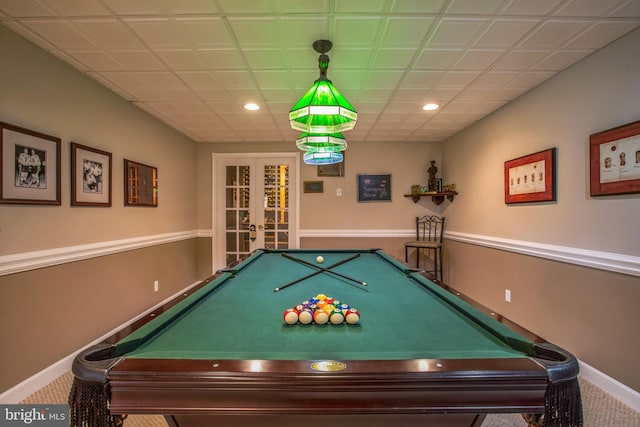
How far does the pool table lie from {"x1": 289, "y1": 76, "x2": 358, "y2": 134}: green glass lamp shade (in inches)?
43.7

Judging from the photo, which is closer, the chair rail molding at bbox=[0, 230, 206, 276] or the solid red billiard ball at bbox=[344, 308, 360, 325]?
the solid red billiard ball at bbox=[344, 308, 360, 325]

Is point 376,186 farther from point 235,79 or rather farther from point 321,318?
point 321,318

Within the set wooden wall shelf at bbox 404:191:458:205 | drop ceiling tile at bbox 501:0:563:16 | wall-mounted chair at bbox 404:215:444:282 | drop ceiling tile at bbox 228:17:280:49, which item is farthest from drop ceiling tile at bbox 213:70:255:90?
wall-mounted chair at bbox 404:215:444:282

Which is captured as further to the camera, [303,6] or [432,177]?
[432,177]

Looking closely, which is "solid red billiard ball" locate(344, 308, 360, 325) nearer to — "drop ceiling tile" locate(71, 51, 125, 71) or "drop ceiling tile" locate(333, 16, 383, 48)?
"drop ceiling tile" locate(333, 16, 383, 48)

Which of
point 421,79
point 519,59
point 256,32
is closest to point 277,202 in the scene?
point 421,79

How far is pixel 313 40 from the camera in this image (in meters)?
1.74

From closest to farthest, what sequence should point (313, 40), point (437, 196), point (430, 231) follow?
point (313, 40) < point (437, 196) < point (430, 231)

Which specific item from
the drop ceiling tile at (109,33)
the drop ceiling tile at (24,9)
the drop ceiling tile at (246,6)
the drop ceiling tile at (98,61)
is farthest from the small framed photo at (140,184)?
the drop ceiling tile at (246,6)

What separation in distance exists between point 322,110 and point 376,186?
9.52 ft

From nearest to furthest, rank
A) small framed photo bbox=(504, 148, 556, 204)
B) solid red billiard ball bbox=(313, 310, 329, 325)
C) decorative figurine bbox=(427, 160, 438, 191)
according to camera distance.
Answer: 1. solid red billiard ball bbox=(313, 310, 329, 325)
2. small framed photo bbox=(504, 148, 556, 204)
3. decorative figurine bbox=(427, 160, 438, 191)

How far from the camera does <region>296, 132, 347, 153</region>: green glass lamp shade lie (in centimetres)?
191

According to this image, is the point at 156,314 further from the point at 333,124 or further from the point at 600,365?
the point at 600,365

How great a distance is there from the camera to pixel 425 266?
Result: 169 inches
